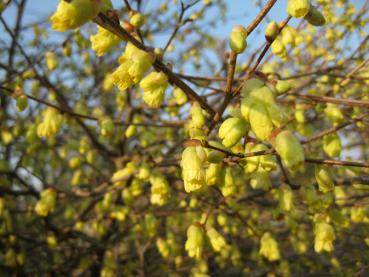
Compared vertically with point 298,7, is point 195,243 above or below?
below

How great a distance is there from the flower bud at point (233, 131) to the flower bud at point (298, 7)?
16.7 inches

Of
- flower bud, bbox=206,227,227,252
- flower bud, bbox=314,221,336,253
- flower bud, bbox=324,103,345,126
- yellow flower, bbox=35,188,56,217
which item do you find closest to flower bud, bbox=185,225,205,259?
flower bud, bbox=206,227,227,252

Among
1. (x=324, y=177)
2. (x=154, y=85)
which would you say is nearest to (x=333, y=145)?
(x=324, y=177)

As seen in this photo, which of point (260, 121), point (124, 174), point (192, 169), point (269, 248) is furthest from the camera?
point (124, 174)

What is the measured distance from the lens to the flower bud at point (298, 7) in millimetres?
1240

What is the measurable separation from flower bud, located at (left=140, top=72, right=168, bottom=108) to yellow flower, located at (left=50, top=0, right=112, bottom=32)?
0.34 metres

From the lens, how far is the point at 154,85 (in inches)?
51.9

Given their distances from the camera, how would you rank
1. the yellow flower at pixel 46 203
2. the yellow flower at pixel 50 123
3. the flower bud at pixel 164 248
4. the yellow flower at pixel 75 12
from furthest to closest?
the flower bud at pixel 164 248 < the yellow flower at pixel 46 203 < the yellow flower at pixel 50 123 < the yellow flower at pixel 75 12

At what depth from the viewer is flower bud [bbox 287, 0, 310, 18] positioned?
1240mm

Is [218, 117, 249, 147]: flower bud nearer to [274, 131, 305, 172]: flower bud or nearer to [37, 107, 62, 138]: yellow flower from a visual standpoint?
[274, 131, 305, 172]: flower bud

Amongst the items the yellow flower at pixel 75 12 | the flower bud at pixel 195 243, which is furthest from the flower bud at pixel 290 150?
the flower bud at pixel 195 243

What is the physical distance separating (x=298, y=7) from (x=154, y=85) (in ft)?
1.84

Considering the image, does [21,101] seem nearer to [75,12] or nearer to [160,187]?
[160,187]

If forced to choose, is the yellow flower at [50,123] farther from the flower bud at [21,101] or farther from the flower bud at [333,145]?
the flower bud at [333,145]
